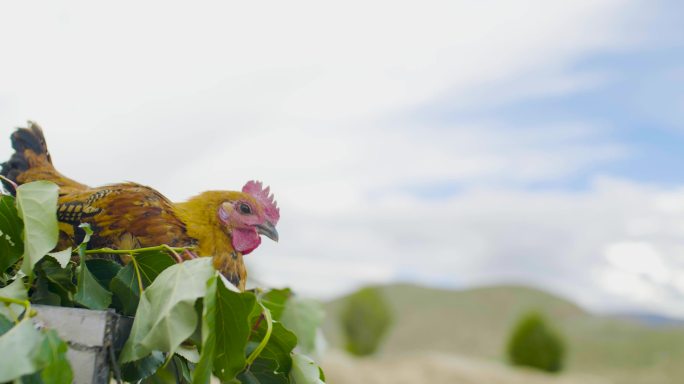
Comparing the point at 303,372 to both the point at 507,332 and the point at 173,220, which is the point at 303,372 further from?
the point at 507,332

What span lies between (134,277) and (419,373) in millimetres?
9896

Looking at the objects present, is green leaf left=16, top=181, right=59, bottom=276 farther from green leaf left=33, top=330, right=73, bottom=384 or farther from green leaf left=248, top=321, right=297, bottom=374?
green leaf left=248, top=321, right=297, bottom=374

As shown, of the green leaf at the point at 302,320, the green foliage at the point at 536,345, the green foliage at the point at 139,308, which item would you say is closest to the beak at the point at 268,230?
the green leaf at the point at 302,320

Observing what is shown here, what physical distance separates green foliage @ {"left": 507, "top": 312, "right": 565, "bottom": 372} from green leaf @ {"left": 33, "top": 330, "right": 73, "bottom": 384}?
13.2 metres

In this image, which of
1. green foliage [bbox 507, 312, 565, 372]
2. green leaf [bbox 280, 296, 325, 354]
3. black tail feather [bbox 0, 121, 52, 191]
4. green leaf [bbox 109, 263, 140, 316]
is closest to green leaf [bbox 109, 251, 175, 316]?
green leaf [bbox 109, 263, 140, 316]

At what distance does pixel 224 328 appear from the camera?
71cm

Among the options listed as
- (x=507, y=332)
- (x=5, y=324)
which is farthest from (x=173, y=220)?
(x=507, y=332)

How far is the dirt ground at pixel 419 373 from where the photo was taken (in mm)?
A: 9712

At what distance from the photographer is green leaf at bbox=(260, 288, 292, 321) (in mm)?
909

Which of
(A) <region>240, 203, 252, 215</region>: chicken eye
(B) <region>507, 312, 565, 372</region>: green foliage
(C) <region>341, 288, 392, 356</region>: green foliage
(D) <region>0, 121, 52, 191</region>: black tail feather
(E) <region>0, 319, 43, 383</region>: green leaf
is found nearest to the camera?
(E) <region>0, 319, 43, 383</region>: green leaf

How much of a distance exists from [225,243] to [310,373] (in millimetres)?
250

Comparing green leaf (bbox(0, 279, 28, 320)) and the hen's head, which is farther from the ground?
the hen's head

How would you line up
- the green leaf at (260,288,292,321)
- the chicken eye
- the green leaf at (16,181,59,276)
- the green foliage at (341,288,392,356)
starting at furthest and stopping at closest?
the green foliage at (341,288,392,356) → the chicken eye → the green leaf at (260,288,292,321) → the green leaf at (16,181,59,276)

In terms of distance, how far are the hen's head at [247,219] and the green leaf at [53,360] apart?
1.23 ft
